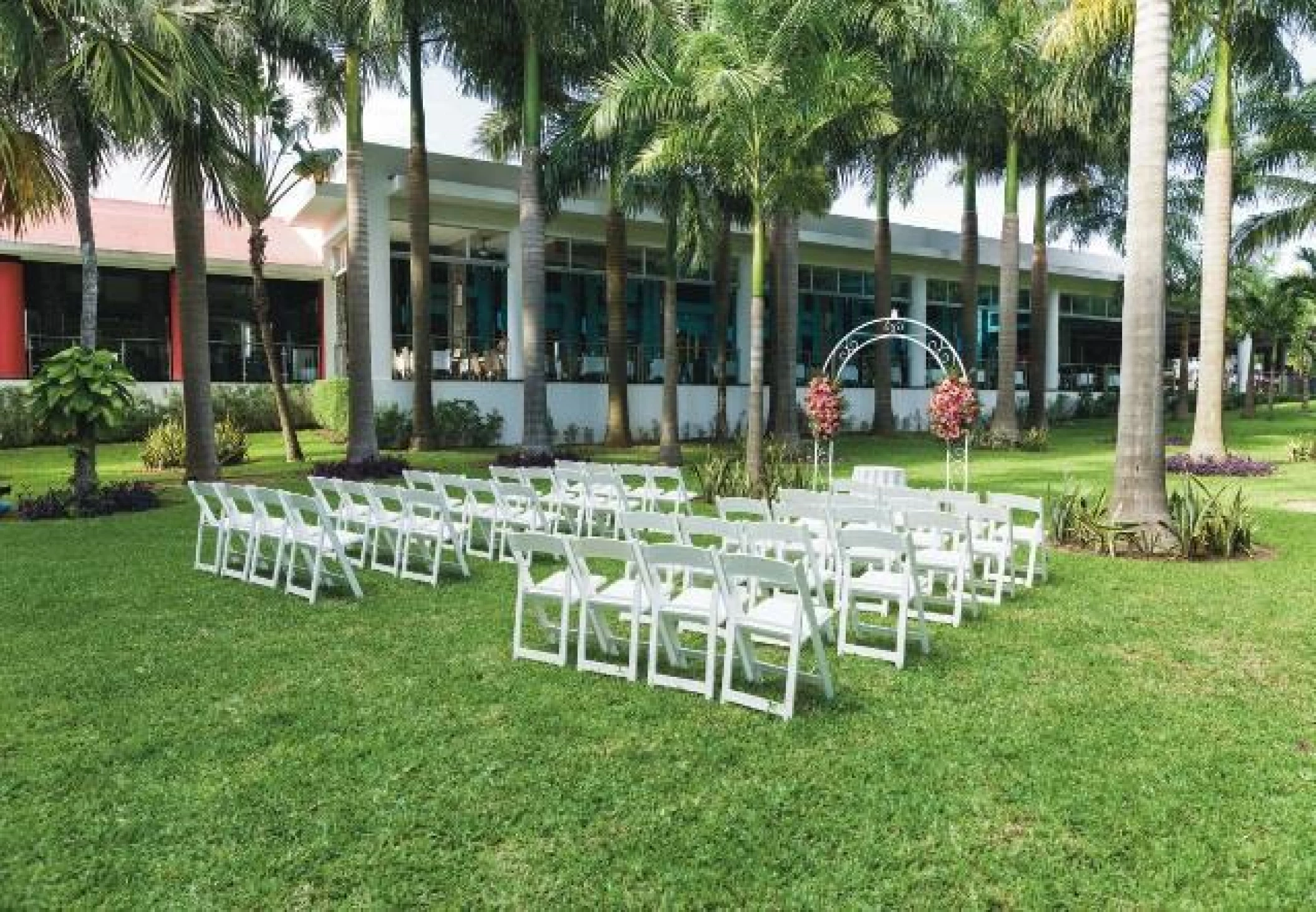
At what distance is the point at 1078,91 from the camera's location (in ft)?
62.7

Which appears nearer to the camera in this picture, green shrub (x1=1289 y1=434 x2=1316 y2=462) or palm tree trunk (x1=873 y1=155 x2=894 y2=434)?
green shrub (x1=1289 y1=434 x2=1316 y2=462)

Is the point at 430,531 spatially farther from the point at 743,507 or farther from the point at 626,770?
the point at 626,770

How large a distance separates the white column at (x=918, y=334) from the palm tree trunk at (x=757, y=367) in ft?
63.8

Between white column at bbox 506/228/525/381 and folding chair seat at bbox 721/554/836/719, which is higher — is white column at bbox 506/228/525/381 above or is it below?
above

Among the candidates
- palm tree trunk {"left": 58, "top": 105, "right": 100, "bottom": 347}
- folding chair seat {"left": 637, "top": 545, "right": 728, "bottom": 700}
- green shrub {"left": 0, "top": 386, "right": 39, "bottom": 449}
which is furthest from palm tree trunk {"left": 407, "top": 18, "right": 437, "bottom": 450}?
folding chair seat {"left": 637, "top": 545, "right": 728, "bottom": 700}

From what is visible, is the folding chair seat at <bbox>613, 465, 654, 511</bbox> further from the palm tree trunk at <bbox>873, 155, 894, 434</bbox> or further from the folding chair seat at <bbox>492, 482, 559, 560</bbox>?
the palm tree trunk at <bbox>873, 155, 894, 434</bbox>

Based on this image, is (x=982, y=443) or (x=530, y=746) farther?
(x=982, y=443)

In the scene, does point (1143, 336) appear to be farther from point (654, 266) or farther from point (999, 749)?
point (654, 266)

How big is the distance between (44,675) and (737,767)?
4036mm

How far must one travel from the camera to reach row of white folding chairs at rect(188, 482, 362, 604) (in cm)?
726

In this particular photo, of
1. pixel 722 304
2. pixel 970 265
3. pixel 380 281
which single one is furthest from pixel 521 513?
pixel 970 265

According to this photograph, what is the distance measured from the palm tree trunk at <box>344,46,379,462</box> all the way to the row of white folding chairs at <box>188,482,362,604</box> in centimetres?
673

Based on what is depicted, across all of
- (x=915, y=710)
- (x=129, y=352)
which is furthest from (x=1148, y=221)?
(x=129, y=352)

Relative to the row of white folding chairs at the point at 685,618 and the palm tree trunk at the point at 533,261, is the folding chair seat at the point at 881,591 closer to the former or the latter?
the row of white folding chairs at the point at 685,618
